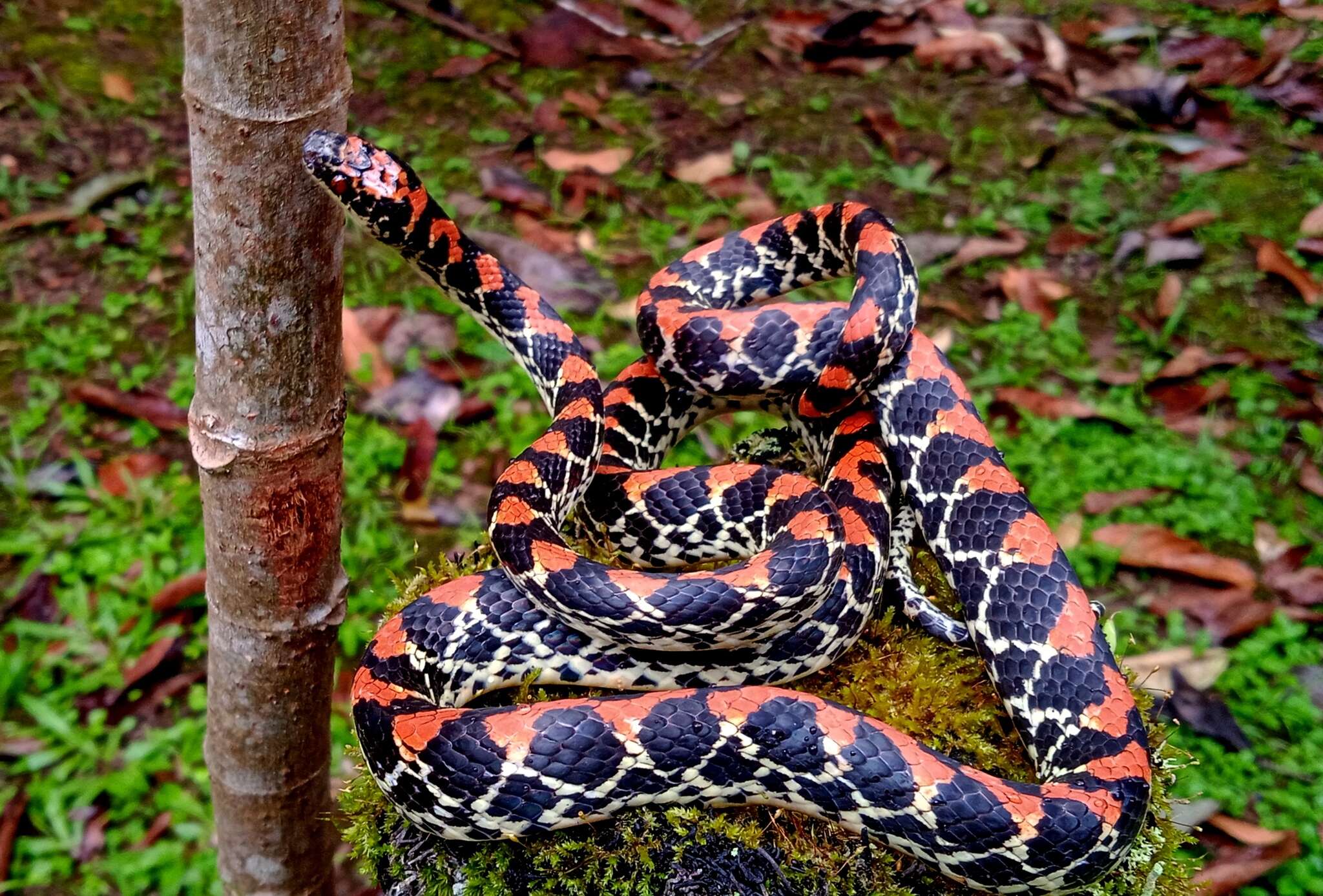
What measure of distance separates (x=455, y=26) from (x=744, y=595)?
794 cm

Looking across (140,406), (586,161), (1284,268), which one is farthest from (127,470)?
(1284,268)

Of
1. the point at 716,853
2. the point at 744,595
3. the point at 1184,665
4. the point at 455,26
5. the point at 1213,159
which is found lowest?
the point at 1184,665

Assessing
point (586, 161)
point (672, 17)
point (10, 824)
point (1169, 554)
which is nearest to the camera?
point (10, 824)

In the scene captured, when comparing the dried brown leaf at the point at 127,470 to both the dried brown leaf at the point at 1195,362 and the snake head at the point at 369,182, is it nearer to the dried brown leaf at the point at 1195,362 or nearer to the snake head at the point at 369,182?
the snake head at the point at 369,182

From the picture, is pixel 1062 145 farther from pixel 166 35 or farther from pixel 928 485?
pixel 166 35

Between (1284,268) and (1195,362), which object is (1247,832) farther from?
(1284,268)

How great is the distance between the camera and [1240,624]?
18.9 ft

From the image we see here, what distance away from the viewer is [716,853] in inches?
127

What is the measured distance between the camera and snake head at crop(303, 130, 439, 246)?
113 inches

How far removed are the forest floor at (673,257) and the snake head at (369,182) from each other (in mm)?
1924

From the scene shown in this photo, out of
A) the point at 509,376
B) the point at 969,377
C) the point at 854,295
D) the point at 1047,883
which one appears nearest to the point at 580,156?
the point at 509,376

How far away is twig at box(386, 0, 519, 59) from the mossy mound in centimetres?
736

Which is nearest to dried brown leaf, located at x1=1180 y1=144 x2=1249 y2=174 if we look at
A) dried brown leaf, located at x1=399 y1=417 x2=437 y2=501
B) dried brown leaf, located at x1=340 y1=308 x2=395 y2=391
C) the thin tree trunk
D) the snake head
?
dried brown leaf, located at x1=399 y1=417 x2=437 y2=501

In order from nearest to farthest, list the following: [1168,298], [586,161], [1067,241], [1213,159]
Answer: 1. [1168,298]
2. [1067,241]
3. [1213,159]
4. [586,161]
